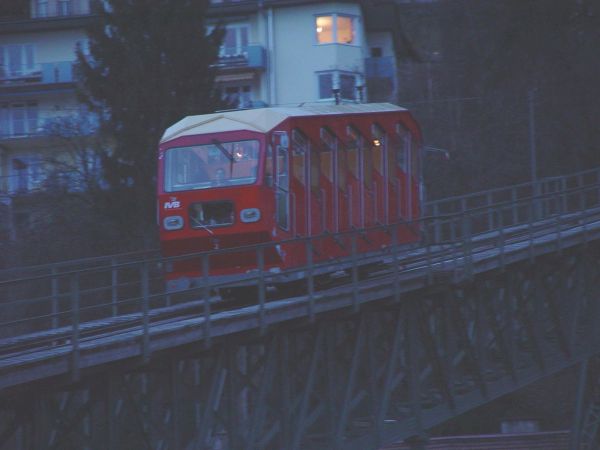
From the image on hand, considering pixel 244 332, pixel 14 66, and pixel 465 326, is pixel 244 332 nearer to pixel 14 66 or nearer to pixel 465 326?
pixel 465 326

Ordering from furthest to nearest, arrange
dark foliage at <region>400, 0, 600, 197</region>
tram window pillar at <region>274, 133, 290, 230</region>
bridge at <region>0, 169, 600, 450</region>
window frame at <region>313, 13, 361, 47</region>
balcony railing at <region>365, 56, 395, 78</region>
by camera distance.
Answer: balcony railing at <region>365, 56, 395, 78</region>
window frame at <region>313, 13, 361, 47</region>
dark foliage at <region>400, 0, 600, 197</region>
tram window pillar at <region>274, 133, 290, 230</region>
bridge at <region>0, 169, 600, 450</region>

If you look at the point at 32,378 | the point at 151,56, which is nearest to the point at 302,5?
the point at 151,56

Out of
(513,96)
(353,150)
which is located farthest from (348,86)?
(353,150)

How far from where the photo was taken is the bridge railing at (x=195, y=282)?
49.8 feet

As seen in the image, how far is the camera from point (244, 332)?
1759 centimetres

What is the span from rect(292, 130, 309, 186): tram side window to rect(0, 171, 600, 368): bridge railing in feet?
3.65

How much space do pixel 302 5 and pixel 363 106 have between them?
27592mm

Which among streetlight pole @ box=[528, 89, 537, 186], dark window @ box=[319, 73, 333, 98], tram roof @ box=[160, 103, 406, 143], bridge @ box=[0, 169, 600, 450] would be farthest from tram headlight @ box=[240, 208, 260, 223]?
dark window @ box=[319, 73, 333, 98]

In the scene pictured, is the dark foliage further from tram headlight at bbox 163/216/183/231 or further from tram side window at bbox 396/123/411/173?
tram headlight at bbox 163/216/183/231

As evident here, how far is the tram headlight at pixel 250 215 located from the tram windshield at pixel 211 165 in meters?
0.45

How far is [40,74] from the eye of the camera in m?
52.4

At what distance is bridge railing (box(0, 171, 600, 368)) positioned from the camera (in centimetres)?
1517

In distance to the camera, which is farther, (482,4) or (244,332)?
(482,4)

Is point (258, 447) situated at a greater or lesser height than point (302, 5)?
lesser
